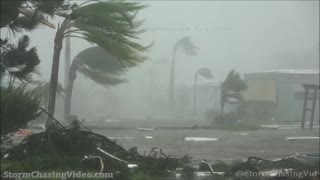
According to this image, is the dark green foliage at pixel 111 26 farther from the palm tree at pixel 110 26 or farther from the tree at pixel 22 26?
the tree at pixel 22 26

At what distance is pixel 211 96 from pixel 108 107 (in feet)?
34.4

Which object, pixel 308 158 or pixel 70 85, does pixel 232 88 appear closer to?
pixel 70 85

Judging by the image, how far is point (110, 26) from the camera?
1088 centimetres

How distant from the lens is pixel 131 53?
1132cm

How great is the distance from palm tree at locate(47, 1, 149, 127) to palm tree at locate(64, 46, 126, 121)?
3297 mm

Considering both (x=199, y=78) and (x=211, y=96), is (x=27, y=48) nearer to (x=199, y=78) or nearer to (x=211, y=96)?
(x=211, y=96)

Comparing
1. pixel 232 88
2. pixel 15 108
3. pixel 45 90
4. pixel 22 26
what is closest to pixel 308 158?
pixel 15 108

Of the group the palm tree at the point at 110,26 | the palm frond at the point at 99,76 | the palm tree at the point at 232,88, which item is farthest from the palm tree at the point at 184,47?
the palm tree at the point at 110,26

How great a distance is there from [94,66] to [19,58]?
9029 mm

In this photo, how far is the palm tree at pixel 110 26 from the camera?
35.2 feet

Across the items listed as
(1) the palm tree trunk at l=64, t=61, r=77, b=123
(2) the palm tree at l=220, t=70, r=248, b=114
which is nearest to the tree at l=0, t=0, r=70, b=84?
(1) the palm tree trunk at l=64, t=61, r=77, b=123

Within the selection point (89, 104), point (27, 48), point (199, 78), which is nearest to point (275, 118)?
point (89, 104)

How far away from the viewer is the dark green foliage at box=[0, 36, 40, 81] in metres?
8.74

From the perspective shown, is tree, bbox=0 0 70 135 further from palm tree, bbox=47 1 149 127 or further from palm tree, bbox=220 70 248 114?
palm tree, bbox=220 70 248 114
